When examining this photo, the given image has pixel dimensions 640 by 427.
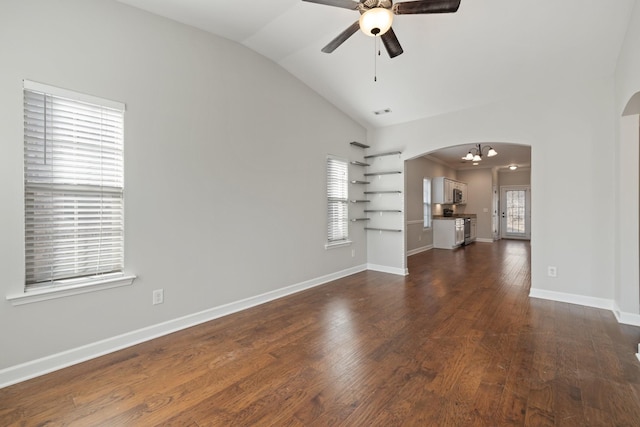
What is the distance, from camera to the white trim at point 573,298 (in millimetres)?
3447

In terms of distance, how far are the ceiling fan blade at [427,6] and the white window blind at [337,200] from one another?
9.04ft

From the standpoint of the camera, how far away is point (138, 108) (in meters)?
2.68

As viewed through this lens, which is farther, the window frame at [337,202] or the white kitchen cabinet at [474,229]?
the white kitchen cabinet at [474,229]

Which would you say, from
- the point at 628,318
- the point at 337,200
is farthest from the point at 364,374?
the point at 337,200

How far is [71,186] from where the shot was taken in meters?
2.34

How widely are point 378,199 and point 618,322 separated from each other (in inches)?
141

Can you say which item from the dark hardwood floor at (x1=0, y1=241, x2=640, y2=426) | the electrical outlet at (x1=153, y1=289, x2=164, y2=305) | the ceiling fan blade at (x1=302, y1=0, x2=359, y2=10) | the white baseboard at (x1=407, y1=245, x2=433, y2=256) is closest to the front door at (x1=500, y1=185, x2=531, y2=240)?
the white baseboard at (x1=407, y1=245, x2=433, y2=256)

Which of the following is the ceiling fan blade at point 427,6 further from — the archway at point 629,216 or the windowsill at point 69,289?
the windowsill at point 69,289

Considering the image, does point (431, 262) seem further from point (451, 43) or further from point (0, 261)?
point (0, 261)

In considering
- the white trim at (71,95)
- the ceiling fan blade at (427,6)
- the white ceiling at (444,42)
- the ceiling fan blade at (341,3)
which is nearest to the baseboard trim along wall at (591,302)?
the white ceiling at (444,42)

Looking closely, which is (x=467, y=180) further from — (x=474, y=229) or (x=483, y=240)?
(x=483, y=240)

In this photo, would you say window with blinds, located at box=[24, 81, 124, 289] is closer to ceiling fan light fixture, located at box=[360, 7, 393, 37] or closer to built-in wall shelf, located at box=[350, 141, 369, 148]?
ceiling fan light fixture, located at box=[360, 7, 393, 37]

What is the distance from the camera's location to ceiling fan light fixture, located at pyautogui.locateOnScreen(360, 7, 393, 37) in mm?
2174

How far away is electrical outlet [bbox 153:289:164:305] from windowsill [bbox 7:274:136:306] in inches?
10.5
